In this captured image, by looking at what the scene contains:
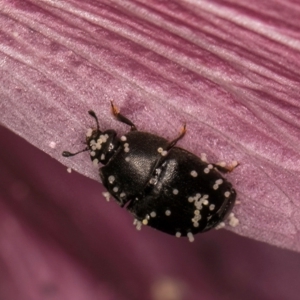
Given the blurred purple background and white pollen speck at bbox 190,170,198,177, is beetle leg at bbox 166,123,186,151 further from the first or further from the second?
the blurred purple background

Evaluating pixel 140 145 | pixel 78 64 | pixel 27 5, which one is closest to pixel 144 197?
pixel 140 145

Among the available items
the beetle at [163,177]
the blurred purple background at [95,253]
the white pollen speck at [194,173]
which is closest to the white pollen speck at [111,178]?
the beetle at [163,177]

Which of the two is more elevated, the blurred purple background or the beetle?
the beetle

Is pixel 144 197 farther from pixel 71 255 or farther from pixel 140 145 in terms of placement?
pixel 71 255

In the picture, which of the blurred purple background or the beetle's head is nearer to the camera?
the beetle's head


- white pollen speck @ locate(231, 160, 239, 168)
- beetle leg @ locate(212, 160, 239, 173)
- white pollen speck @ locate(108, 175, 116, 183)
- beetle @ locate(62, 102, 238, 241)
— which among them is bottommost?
white pollen speck @ locate(108, 175, 116, 183)

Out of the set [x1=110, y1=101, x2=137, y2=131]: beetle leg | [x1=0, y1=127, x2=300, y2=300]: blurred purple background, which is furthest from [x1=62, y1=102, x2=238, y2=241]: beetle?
[x1=0, y1=127, x2=300, y2=300]: blurred purple background

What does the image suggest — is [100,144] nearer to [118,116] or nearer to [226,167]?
[118,116]

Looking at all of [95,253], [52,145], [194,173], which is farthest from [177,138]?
[95,253]
